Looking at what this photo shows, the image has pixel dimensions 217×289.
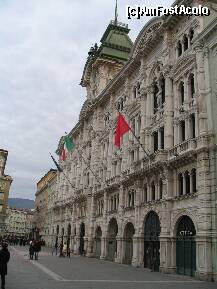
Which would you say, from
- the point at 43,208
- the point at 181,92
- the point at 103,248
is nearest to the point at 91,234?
the point at 103,248

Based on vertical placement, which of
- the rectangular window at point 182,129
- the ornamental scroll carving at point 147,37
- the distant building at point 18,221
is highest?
the ornamental scroll carving at point 147,37

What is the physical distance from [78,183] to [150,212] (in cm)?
2992

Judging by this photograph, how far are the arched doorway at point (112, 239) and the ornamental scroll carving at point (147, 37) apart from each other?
20.7 metres

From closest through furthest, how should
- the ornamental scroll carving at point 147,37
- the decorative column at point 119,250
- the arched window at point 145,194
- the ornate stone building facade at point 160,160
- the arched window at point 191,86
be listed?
the ornate stone building facade at point 160,160 < the arched window at point 191,86 < the arched window at point 145,194 < the ornamental scroll carving at point 147,37 < the decorative column at point 119,250

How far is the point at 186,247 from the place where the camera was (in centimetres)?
2833

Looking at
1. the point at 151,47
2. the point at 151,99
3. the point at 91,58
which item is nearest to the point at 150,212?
the point at 151,99

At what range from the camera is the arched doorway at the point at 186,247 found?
27375 mm

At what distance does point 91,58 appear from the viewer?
201ft

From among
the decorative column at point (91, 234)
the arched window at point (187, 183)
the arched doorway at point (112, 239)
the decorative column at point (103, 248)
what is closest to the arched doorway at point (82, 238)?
the decorative column at point (91, 234)

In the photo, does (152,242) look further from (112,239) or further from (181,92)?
(181,92)

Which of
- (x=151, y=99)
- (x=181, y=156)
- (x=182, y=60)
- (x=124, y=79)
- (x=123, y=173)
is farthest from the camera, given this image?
(x=124, y=79)

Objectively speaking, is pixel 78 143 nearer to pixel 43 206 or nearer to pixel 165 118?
pixel 165 118

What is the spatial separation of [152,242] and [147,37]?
866 inches

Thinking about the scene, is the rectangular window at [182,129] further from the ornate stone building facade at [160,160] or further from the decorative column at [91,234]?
the decorative column at [91,234]
